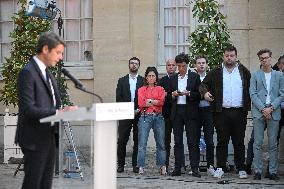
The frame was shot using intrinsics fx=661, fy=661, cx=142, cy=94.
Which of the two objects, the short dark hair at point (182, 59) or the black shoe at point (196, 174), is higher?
the short dark hair at point (182, 59)

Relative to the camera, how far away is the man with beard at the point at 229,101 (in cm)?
1081

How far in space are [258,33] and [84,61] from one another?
4275mm

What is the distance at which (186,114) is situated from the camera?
11.1m

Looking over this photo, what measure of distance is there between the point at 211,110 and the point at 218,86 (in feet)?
1.47

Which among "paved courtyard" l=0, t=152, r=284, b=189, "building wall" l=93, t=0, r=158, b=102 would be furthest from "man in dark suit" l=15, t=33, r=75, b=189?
"building wall" l=93, t=0, r=158, b=102

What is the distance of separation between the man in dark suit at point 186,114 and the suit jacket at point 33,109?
4.79 metres

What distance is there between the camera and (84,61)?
1598 cm

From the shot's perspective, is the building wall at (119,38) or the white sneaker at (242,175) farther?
the building wall at (119,38)

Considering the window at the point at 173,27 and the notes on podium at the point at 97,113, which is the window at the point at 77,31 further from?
the notes on podium at the point at 97,113

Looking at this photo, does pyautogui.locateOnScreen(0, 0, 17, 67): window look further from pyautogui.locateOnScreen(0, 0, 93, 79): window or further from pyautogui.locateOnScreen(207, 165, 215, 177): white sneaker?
pyautogui.locateOnScreen(207, 165, 215, 177): white sneaker

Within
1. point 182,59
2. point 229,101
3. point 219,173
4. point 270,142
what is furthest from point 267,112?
point 182,59

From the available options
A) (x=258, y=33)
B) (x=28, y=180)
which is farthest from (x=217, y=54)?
(x=28, y=180)

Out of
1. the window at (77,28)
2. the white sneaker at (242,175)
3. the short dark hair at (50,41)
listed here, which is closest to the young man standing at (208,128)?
the white sneaker at (242,175)

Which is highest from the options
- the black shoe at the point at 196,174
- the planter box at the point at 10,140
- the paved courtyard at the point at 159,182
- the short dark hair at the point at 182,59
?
the short dark hair at the point at 182,59
